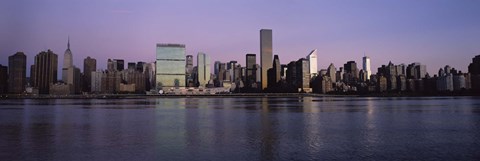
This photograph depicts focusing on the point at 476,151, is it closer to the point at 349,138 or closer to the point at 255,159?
the point at 349,138

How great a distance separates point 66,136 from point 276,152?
68.1 ft

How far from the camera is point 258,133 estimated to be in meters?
38.8

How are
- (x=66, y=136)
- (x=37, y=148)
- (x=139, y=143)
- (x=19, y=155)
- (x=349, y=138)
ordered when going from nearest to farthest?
(x=19, y=155)
(x=37, y=148)
(x=139, y=143)
(x=349, y=138)
(x=66, y=136)

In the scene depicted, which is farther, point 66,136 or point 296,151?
point 66,136

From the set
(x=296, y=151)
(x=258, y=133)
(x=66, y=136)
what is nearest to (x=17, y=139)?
(x=66, y=136)

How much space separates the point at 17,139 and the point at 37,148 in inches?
282

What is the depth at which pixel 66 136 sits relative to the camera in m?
36.9

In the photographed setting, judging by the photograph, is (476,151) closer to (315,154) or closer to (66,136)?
(315,154)

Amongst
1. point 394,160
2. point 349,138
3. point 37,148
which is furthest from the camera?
point 349,138

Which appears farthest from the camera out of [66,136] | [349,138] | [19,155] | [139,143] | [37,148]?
[66,136]

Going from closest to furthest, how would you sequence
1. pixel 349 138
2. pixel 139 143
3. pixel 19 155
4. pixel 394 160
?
1. pixel 394 160
2. pixel 19 155
3. pixel 139 143
4. pixel 349 138

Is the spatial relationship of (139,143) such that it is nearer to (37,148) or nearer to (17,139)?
(37,148)

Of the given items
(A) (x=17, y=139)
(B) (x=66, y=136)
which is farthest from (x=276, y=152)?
(A) (x=17, y=139)

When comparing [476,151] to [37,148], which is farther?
[37,148]
